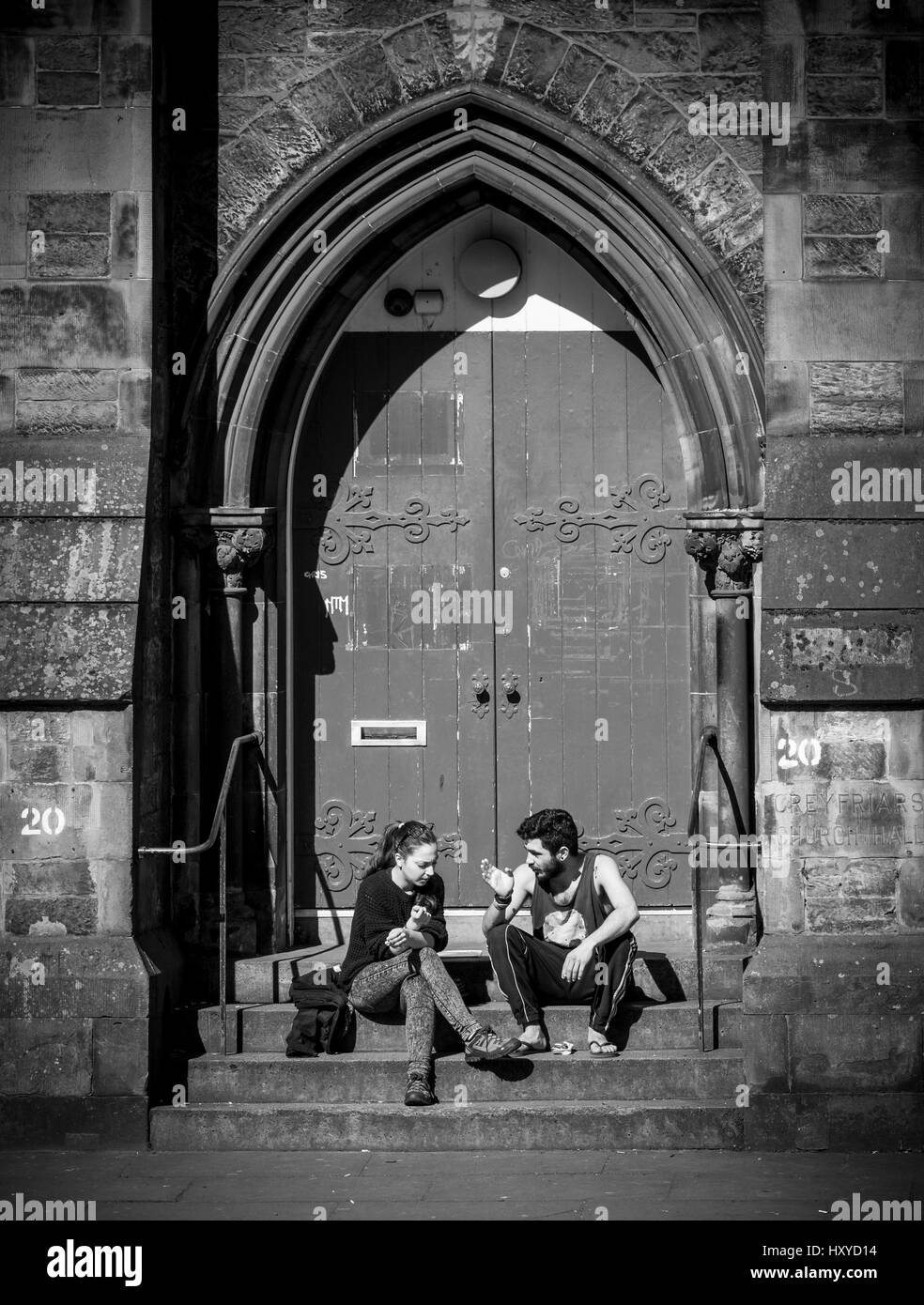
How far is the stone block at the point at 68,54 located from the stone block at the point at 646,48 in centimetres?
212

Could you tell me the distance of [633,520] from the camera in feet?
27.3

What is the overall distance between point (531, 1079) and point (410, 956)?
716mm

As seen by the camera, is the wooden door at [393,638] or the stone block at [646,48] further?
the wooden door at [393,638]

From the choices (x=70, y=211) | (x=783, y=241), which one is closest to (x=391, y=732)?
(x=70, y=211)

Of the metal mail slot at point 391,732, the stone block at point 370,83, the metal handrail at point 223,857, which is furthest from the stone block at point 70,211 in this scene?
the metal mail slot at point 391,732

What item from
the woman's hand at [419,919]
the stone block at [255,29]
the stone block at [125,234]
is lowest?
the woman's hand at [419,919]

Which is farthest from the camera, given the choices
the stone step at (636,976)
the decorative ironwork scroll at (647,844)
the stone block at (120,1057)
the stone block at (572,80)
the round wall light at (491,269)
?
the round wall light at (491,269)

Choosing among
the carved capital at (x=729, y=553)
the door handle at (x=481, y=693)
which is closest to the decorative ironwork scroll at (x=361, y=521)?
the door handle at (x=481, y=693)

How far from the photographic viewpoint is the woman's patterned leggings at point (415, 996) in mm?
7109

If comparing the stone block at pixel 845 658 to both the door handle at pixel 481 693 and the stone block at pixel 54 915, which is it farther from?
the stone block at pixel 54 915

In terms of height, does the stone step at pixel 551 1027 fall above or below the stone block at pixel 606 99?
below

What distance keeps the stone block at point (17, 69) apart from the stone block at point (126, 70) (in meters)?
0.31

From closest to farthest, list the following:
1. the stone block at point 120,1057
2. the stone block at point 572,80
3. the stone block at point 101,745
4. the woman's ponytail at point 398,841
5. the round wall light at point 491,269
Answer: the stone block at point 120,1057, the stone block at point 101,745, the woman's ponytail at point 398,841, the stone block at point 572,80, the round wall light at point 491,269

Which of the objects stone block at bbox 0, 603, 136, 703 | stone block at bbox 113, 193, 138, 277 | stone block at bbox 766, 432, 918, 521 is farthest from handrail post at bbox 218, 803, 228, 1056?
stone block at bbox 766, 432, 918, 521
